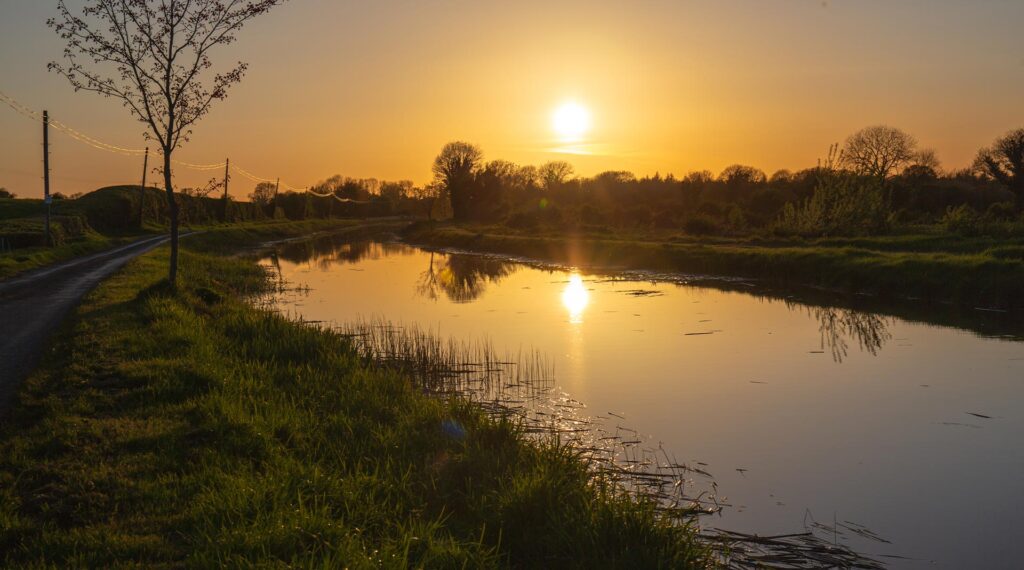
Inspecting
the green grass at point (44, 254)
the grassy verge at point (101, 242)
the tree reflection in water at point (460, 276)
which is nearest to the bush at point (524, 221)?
the tree reflection in water at point (460, 276)

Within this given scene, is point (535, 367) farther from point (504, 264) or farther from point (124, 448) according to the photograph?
point (504, 264)

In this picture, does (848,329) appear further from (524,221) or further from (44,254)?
(524,221)

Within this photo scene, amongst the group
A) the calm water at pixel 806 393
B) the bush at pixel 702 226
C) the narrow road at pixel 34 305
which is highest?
the bush at pixel 702 226

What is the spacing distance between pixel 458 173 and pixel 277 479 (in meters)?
93.2

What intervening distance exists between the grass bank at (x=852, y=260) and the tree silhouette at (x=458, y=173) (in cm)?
4888

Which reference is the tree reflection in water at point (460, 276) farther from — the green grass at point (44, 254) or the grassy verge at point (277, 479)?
the grassy verge at point (277, 479)

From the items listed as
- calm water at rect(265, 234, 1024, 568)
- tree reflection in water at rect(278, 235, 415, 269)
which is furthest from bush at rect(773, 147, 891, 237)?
tree reflection in water at rect(278, 235, 415, 269)

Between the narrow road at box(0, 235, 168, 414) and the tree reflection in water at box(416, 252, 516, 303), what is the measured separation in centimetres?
1220

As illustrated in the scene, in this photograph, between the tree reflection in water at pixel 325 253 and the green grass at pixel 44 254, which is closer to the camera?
the green grass at pixel 44 254

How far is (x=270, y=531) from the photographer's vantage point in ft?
18.1

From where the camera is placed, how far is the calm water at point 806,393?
7484 mm

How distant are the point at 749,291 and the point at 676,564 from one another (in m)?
23.1

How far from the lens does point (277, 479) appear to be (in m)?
6.74

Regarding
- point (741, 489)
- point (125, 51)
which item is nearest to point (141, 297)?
point (125, 51)
